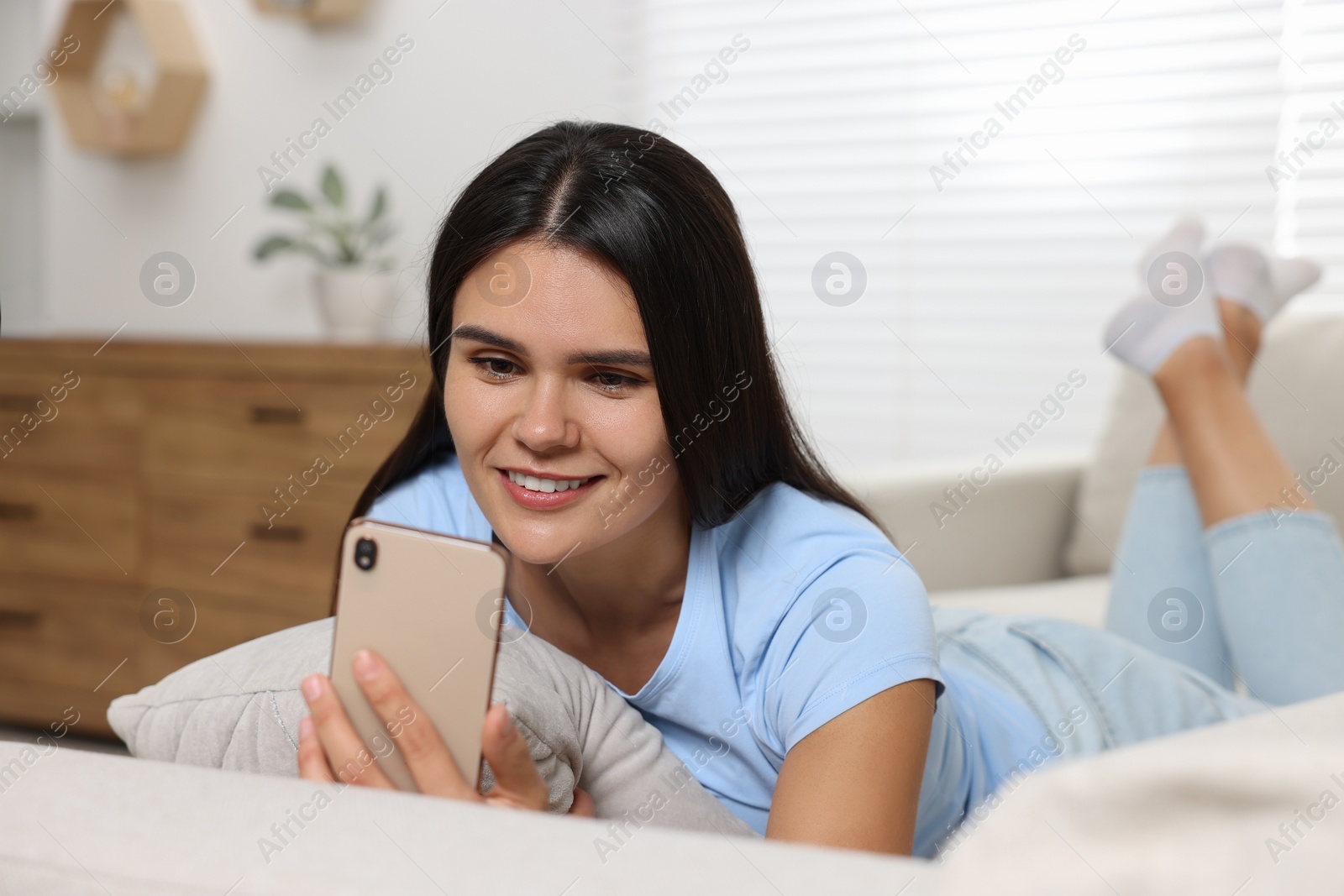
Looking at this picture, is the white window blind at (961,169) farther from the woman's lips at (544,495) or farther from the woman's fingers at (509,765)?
the woman's fingers at (509,765)

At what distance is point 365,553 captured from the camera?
654mm

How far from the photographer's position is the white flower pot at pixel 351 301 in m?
2.35

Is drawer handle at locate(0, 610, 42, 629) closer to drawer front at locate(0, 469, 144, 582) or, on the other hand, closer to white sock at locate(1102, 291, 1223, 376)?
drawer front at locate(0, 469, 144, 582)

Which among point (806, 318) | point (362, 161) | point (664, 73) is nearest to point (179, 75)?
point (362, 161)

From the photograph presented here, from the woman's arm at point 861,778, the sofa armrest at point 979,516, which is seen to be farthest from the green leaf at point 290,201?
the woman's arm at point 861,778

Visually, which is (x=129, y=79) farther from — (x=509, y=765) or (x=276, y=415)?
(x=509, y=765)

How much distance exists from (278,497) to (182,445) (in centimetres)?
26

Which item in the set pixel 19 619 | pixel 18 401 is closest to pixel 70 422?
pixel 18 401

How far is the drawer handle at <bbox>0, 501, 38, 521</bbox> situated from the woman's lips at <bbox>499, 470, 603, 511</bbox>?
6.33ft

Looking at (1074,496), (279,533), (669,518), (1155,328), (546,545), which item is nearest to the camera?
(546,545)

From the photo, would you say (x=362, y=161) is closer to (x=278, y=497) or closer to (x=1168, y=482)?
(x=278, y=497)

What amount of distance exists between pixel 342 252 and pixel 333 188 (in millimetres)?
133

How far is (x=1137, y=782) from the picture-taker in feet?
1.00

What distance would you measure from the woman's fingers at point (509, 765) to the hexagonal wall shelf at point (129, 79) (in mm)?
2440
